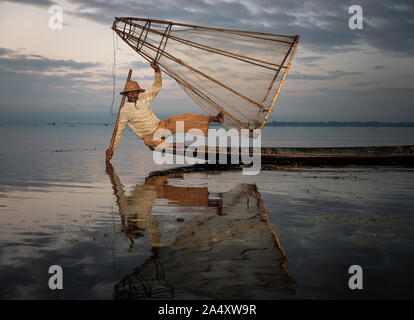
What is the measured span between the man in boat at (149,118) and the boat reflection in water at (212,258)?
196 inches

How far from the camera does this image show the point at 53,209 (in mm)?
7562

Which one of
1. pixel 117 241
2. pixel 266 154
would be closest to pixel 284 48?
pixel 266 154

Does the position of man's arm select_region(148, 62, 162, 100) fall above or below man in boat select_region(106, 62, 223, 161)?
above

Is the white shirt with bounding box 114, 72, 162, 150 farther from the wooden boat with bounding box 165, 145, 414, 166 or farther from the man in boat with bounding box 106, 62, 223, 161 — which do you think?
the wooden boat with bounding box 165, 145, 414, 166

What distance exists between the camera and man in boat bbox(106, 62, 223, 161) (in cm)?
1230

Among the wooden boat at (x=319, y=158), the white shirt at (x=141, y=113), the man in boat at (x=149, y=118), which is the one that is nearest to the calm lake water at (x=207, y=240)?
the man in boat at (x=149, y=118)

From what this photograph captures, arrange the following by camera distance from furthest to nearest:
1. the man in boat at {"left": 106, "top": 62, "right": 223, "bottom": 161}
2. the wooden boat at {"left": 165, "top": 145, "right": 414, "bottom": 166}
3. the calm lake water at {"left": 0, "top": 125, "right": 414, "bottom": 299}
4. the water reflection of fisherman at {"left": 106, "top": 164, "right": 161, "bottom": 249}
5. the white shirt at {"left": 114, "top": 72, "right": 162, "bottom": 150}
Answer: the wooden boat at {"left": 165, "top": 145, "right": 414, "bottom": 166} → the white shirt at {"left": 114, "top": 72, "right": 162, "bottom": 150} → the man in boat at {"left": 106, "top": 62, "right": 223, "bottom": 161} → the water reflection of fisherman at {"left": 106, "top": 164, "right": 161, "bottom": 249} → the calm lake water at {"left": 0, "top": 125, "right": 414, "bottom": 299}

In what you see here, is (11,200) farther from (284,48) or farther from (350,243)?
(284,48)

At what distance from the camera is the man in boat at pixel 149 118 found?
12.3m

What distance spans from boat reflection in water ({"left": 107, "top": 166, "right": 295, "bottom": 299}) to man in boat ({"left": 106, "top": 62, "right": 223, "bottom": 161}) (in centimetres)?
497

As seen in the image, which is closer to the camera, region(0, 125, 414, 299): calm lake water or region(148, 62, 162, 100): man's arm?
region(0, 125, 414, 299): calm lake water

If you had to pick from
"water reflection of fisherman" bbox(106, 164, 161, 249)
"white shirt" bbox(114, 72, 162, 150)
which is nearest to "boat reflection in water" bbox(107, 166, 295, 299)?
"water reflection of fisherman" bbox(106, 164, 161, 249)

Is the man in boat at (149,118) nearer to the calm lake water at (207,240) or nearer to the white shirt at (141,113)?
the white shirt at (141,113)
